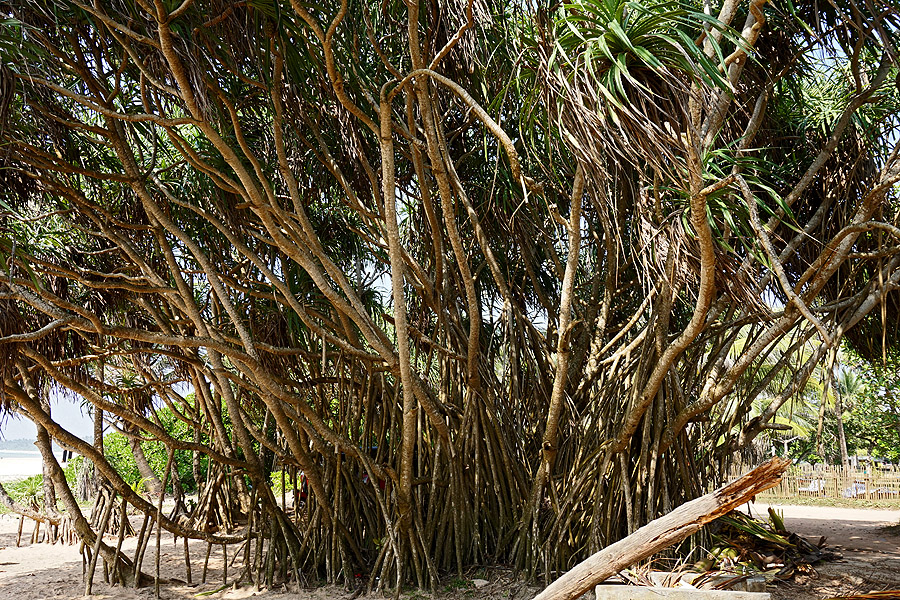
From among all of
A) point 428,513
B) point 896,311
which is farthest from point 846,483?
point 428,513

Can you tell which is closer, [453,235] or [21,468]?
[453,235]

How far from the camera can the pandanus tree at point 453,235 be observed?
2891 millimetres

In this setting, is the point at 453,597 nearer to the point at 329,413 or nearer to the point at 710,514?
the point at 329,413

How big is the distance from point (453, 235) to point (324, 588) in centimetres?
236

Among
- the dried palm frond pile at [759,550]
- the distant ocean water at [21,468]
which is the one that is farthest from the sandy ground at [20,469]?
the dried palm frond pile at [759,550]

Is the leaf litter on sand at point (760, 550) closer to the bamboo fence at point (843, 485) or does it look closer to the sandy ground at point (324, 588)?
the sandy ground at point (324, 588)

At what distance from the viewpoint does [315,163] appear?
462 cm

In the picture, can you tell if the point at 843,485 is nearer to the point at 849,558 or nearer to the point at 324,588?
the point at 849,558

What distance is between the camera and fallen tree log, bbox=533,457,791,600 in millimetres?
2027

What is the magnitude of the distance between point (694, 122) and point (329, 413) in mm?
3721

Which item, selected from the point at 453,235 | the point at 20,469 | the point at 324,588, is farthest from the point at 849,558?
the point at 20,469

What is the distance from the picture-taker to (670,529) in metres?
2.14

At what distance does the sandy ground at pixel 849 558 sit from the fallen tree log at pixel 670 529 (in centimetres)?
218

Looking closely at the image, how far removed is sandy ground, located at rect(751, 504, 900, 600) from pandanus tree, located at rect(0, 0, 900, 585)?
804 mm
